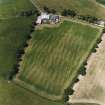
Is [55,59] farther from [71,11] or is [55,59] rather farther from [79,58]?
[71,11]

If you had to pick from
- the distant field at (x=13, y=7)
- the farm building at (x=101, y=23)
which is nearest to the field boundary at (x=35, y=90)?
the distant field at (x=13, y=7)

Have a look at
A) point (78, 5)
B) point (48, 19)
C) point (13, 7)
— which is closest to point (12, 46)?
point (48, 19)

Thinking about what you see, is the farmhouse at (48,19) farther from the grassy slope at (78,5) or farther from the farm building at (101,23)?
the farm building at (101,23)

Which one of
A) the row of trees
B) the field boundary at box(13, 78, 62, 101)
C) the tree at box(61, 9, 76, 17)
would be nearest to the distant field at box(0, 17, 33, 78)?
the field boundary at box(13, 78, 62, 101)

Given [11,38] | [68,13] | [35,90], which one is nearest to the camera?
[35,90]

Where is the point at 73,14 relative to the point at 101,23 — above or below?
above

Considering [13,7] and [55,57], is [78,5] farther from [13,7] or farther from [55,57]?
[55,57]

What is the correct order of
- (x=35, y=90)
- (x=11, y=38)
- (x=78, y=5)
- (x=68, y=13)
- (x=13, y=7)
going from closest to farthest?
(x=35, y=90) < (x=11, y=38) < (x=68, y=13) < (x=13, y=7) < (x=78, y=5)
